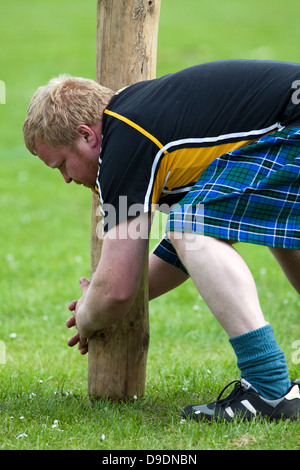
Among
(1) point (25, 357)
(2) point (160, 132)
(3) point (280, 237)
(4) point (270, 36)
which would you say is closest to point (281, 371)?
(3) point (280, 237)

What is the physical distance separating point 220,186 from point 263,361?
0.75 metres

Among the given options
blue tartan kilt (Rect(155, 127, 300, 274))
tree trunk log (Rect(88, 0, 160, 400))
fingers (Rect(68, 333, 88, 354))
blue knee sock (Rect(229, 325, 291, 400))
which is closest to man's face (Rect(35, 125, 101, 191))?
tree trunk log (Rect(88, 0, 160, 400))

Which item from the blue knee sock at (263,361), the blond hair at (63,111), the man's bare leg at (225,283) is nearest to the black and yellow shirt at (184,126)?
the blond hair at (63,111)

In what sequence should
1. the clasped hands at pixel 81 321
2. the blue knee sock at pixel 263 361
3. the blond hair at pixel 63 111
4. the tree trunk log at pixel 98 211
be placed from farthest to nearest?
the tree trunk log at pixel 98 211
the clasped hands at pixel 81 321
the blond hair at pixel 63 111
the blue knee sock at pixel 263 361

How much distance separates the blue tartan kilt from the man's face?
505mm

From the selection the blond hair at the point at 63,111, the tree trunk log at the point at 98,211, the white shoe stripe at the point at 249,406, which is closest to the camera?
the white shoe stripe at the point at 249,406

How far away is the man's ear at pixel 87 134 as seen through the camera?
315 cm

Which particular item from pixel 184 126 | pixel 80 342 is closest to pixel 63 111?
pixel 184 126

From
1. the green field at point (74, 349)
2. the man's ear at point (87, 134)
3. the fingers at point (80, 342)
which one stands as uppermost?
the man's ear at point (87, 134)

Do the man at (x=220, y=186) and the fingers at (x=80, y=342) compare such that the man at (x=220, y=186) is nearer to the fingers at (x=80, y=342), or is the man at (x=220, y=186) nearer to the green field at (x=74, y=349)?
the green field at (x=74, y=349)

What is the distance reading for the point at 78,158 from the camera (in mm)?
3232

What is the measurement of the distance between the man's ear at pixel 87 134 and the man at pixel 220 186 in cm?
9

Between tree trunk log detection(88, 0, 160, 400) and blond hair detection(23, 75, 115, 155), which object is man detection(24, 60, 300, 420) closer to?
blond hair detection(23, 75, 115, 155)

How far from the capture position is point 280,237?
298cm
